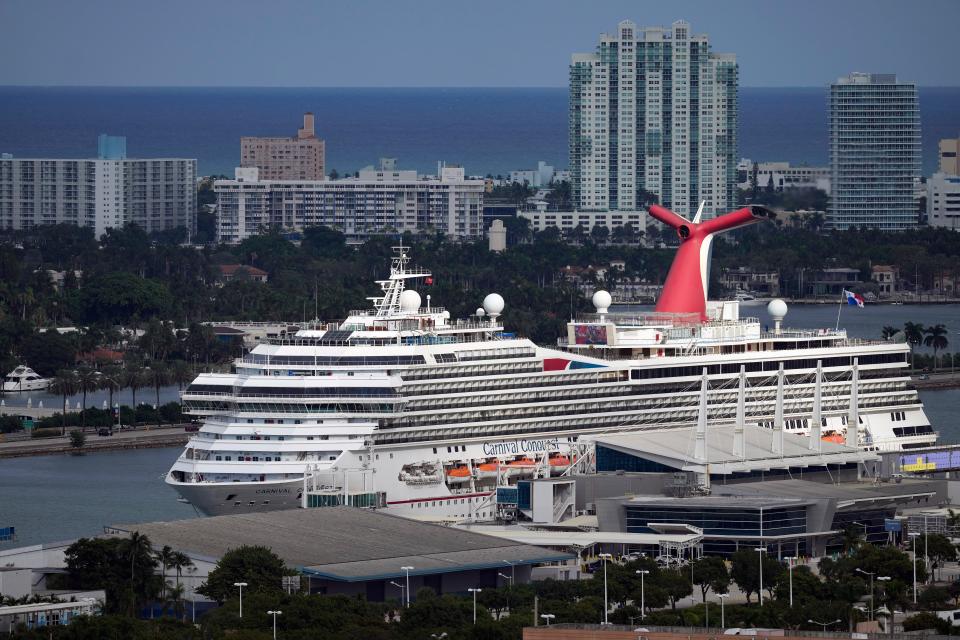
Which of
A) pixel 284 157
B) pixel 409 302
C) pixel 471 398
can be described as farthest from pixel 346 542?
pixel 284 157

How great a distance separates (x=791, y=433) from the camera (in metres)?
62.2

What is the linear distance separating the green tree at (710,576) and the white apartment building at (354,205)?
361 feet

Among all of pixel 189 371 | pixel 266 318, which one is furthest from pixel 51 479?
pixel 266 318

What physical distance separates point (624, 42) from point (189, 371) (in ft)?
253

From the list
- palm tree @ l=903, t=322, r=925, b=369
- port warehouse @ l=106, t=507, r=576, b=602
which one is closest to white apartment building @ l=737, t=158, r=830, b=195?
palm tree @ l=903, t=322, r=925, b=369

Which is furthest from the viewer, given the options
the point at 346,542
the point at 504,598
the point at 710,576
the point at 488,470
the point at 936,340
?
the point at 936,340

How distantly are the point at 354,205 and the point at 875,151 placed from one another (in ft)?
99.4

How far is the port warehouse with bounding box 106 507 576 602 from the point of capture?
49344mm

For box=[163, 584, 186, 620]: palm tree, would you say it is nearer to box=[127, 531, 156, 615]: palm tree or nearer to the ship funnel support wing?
box=[127, 531, 156, 615]: palm tree

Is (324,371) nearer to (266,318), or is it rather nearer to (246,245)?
(266,318)

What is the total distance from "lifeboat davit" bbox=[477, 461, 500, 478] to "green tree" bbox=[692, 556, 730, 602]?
807 cm

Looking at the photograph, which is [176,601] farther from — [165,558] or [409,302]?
[409,302]

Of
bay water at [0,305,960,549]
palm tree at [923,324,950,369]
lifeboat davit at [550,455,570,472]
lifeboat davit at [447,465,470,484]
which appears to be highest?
palm tree at [923,324,950,369]

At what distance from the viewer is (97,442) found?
74750 mm
